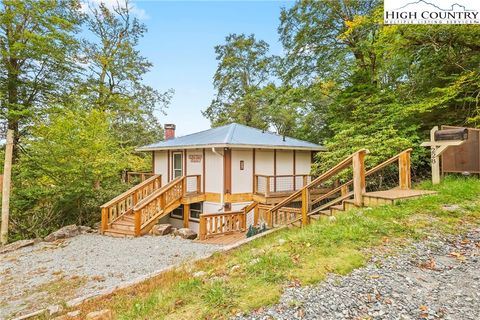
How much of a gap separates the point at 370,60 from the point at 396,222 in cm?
1279

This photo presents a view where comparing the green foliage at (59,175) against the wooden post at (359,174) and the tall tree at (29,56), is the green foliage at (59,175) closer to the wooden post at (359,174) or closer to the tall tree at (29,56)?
the tall tree at (29,56)

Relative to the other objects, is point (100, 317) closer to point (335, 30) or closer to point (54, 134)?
point (54, 134)

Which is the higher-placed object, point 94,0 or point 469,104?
point 94,0

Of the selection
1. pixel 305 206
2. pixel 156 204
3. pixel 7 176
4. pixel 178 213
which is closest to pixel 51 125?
pixel 7 176

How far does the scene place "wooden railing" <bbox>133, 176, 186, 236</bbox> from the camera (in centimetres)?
933

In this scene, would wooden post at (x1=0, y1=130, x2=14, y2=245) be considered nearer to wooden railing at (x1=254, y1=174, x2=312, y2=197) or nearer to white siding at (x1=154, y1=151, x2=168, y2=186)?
white siding at (x1=154, y1=151, x2=168, y2=186)

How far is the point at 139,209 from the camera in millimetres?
9312

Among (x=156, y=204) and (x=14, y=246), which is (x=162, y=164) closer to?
(x=156, y=204)

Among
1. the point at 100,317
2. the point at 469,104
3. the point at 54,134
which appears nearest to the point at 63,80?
the point at 54,134

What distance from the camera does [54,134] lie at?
34.7ft

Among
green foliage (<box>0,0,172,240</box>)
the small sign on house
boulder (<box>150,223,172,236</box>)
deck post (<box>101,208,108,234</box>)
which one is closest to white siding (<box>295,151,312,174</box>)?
the small sign on house

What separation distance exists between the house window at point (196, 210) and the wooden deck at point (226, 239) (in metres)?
3.23

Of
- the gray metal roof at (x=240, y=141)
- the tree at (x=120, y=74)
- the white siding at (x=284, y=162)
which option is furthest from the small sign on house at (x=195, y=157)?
the tree at (x=120, y=74)

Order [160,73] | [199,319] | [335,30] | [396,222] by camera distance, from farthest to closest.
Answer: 1. [160,73]
2. [335,30]
3. [396,222]
4. [199,319]
